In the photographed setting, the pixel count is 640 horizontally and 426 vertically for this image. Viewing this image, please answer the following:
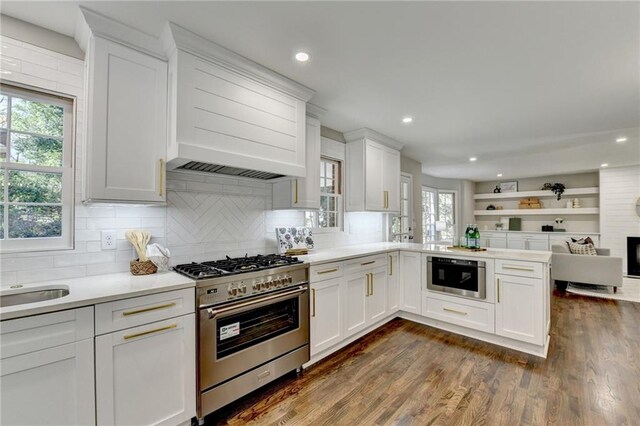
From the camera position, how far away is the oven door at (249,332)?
71.9 inches

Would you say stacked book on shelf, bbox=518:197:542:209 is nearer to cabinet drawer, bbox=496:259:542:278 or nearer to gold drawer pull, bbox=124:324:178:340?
cabinet drawer, bbox=496:259:542:278

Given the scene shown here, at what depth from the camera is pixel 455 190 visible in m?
8.34

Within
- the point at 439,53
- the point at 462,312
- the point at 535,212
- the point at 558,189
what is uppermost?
the point at 439,53

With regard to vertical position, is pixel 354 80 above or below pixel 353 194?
above

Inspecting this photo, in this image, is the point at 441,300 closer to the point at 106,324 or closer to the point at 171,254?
the point at 171,254

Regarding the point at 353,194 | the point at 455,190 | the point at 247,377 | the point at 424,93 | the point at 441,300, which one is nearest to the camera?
the point at 247,377

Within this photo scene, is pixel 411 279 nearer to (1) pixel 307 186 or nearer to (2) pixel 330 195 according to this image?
(2) pixel 330 195

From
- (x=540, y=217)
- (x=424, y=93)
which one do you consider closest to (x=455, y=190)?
(x=540, y=217)

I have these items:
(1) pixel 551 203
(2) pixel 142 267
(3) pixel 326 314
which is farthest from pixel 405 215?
(1) pixel 551 203

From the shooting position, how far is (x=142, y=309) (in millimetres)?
1586

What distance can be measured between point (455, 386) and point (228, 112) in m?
2.73

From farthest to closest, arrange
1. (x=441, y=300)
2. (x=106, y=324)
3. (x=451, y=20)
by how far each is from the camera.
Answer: (x=441, y=300) → (x=451, y=20) → (x=106, y=324)

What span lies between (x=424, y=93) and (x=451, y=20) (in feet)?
3.38

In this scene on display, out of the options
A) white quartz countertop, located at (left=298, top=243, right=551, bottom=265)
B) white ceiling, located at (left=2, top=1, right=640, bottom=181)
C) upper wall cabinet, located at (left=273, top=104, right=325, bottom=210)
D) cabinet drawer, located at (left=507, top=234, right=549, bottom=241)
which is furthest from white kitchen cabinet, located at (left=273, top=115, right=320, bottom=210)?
cabinet drawer, located at (left=507, top=234, right=549, bottom=241)
